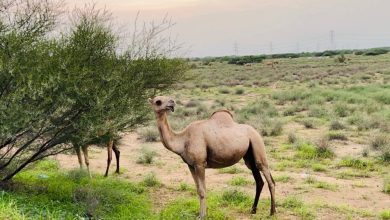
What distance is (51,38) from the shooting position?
10.0m

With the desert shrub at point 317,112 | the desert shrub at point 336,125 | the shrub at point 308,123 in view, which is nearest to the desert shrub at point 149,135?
the shrub at point 308,123

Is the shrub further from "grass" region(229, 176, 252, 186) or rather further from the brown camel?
the brown camel

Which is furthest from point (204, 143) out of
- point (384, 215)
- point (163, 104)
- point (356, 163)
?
point (356, 163)

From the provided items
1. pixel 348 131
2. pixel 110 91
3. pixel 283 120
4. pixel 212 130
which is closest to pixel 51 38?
pixel 110 91

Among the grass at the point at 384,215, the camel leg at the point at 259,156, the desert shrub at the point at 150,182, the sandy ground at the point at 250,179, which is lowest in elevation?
the sandy ground at the point at 250,179

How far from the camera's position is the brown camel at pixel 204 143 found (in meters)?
8.92

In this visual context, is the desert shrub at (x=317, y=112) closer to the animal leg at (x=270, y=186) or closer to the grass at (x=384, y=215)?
the grass at (x=384, y=215)

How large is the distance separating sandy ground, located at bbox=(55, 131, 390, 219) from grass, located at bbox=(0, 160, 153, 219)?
65 centimetres

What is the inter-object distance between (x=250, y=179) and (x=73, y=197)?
16.1ft

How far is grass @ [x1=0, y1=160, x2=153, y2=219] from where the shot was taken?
324 inches

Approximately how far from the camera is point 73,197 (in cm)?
963

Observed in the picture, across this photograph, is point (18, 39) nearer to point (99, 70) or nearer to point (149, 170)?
point (99, 70)

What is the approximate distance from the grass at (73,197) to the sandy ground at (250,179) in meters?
0.65

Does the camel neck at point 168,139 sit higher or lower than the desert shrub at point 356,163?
higher
